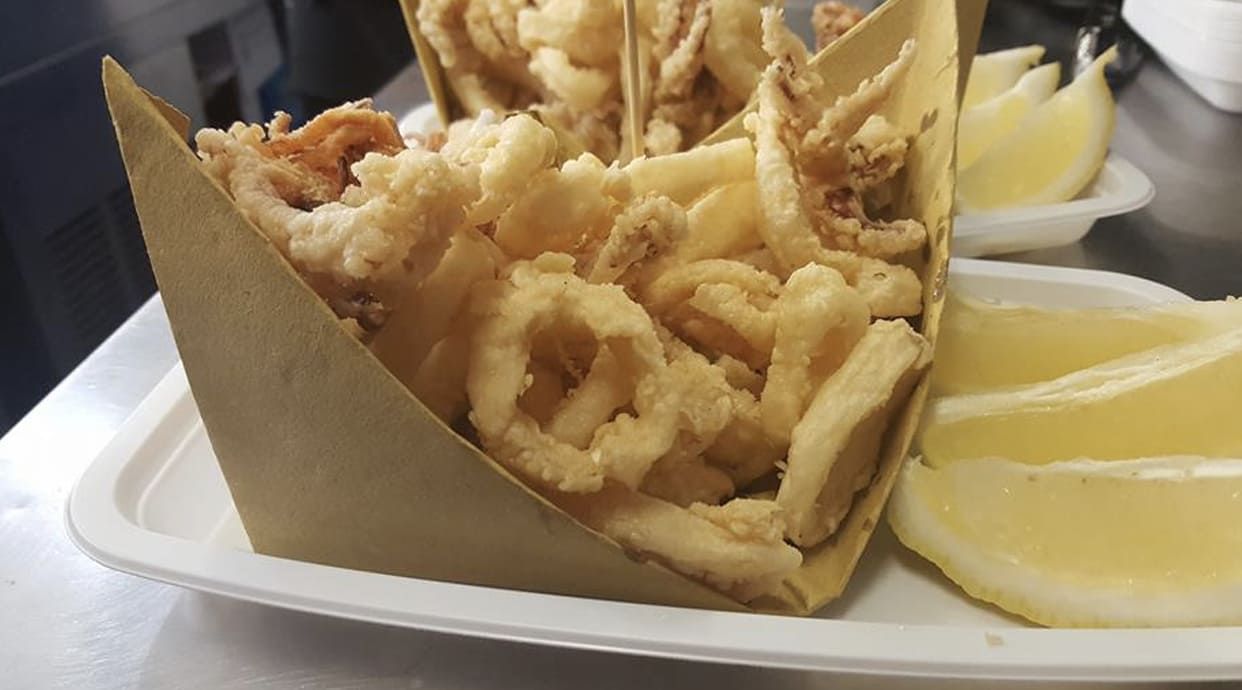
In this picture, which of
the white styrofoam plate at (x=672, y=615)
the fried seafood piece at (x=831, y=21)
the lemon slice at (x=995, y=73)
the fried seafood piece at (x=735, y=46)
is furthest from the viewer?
the lemon slice at (x=995, y=73)

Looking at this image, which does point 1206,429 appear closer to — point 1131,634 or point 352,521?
point 1131,634

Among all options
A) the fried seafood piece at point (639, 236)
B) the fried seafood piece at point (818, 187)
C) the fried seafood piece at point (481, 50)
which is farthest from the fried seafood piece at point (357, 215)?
the fried seafood piece at point (481, 50)

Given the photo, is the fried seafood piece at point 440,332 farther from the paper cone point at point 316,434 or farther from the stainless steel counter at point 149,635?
the stainless steel counter at point 149,635

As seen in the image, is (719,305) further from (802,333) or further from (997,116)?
(997,116)

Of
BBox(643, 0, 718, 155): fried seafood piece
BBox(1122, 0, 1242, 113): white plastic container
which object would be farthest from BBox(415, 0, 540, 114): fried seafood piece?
BBox(1122, 0, 1242, 113): white plastic container

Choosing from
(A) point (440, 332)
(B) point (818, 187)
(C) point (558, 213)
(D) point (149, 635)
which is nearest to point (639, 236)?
(C) point (558, 213)

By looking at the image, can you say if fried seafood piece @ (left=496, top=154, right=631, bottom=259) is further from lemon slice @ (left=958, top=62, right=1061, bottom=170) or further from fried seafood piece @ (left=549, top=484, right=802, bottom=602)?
lemon slice @ (left=958, top=62, right=1061, bottom=170)
